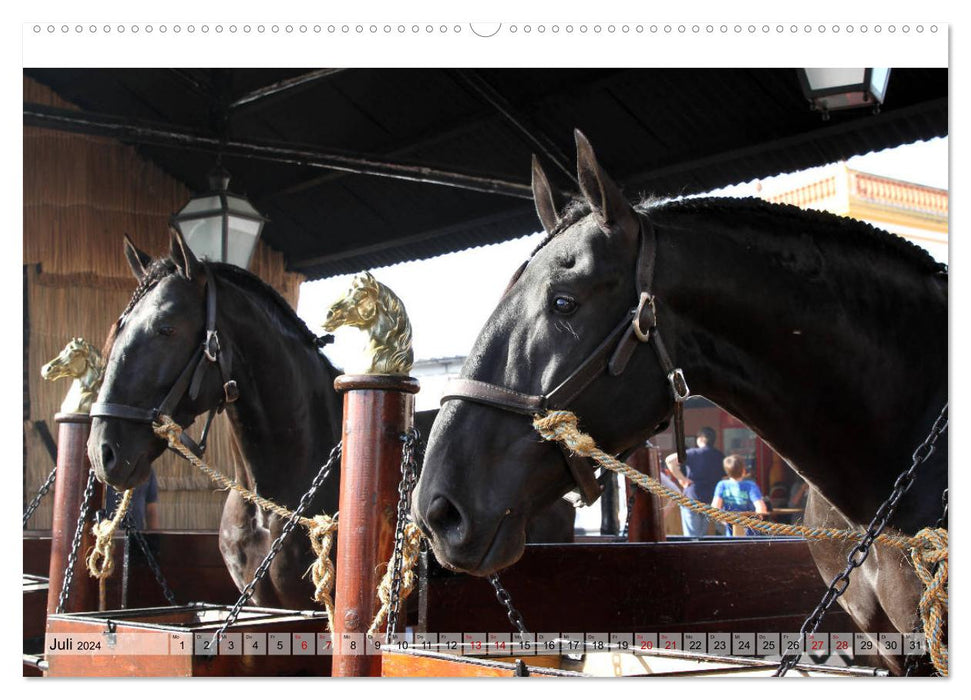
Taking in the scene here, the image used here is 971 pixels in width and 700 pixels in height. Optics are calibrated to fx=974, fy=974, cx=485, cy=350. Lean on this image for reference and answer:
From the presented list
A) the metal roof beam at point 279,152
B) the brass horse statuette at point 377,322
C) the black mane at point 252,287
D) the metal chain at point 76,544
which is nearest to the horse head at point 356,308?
the brass horse statuette at point 377,322

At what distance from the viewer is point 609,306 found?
184cm

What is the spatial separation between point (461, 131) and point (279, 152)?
37.6 inches

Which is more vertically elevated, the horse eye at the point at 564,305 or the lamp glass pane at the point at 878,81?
the lamp glass pane at the point at 878,81

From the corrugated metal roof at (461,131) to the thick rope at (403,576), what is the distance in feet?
4.72

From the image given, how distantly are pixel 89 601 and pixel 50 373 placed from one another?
87 cm

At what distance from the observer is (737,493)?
643cm

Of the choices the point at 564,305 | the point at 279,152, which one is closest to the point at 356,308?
the point at 564,305

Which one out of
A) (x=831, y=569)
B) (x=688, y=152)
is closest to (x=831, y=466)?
(x=831, y=569)

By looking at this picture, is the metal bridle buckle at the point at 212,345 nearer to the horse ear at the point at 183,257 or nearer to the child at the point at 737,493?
the horse ear at the point at 183,257

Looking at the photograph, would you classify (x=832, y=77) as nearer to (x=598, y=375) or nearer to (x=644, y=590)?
(x=598, y=375)

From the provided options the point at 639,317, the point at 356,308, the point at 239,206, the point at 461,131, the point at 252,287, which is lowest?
the point at 639,317

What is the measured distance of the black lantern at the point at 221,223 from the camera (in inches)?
174

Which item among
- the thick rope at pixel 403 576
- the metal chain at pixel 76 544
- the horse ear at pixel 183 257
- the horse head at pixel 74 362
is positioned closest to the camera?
the thick rope at pixel 403 576
